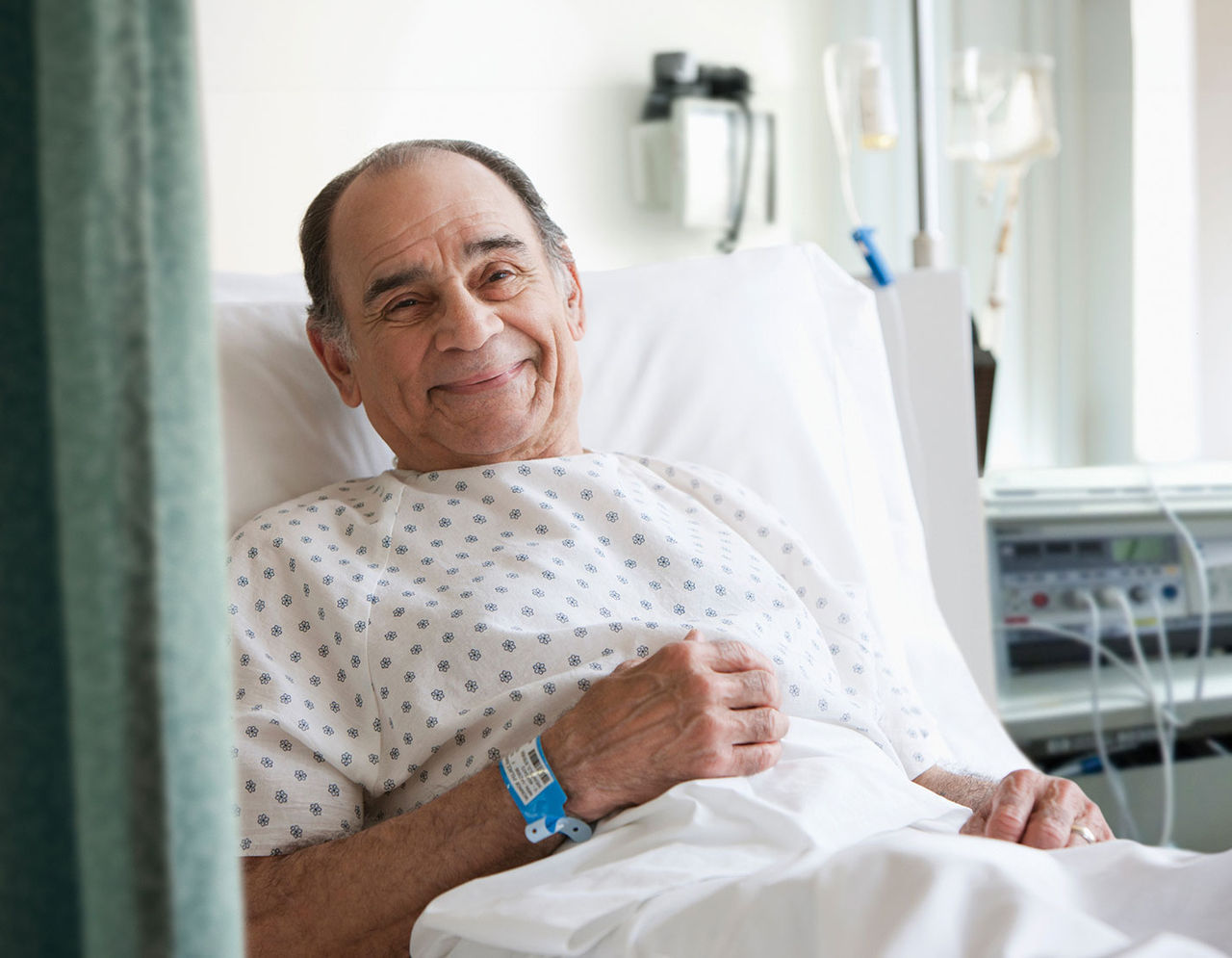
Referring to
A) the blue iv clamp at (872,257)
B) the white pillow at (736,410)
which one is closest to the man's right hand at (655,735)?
the white pillow at (736,410)

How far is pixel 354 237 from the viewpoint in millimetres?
1146

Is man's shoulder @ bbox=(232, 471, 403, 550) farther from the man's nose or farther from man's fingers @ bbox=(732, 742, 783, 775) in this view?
man's fingers @ bbox=(732, 742, 783, 775)

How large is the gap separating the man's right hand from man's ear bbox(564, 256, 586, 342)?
0.55 metres

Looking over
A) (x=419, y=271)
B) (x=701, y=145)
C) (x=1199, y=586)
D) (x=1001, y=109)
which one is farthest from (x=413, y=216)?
(x=1001, y=109)

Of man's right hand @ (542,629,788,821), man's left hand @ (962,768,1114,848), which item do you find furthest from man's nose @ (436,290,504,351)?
man's left hand @ (962,768,1114,848)

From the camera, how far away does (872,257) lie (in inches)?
62.9

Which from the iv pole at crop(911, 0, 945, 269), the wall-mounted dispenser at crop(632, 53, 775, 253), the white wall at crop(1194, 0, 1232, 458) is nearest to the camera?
the iv pole at crop(911, 0, 945, 269)

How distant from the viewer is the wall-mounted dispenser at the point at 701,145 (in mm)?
2559

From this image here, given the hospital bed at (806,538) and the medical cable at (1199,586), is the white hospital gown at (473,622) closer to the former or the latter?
the hospital bed at (806,538)

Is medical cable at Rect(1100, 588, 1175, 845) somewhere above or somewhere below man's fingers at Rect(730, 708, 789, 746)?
below

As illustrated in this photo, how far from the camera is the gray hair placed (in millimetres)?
1173

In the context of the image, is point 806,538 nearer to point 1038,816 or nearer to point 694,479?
point 694,479

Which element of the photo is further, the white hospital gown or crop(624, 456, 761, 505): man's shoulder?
crop(624, 456, 761, 505): man's shoulder

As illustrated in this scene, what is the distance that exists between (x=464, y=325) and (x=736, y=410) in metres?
0.40
